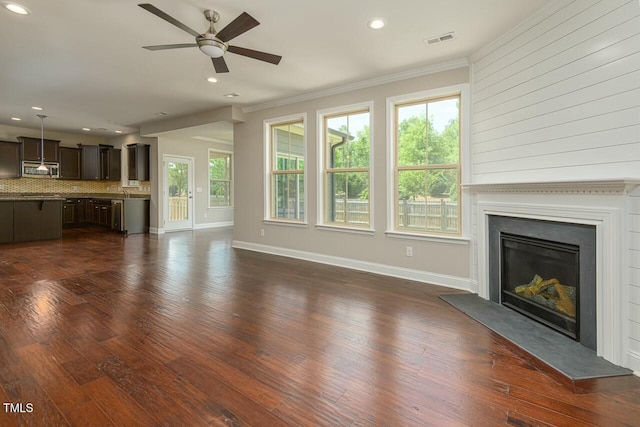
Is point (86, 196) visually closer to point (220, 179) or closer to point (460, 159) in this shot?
point (220, 179)

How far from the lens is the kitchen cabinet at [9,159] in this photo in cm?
769

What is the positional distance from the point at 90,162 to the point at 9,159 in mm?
1714

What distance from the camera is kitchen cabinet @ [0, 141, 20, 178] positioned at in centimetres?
769

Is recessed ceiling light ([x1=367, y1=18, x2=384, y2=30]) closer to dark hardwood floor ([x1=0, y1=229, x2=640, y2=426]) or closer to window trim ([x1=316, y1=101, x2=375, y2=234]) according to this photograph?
window trim ([x1=316, y1=101, x2=375, y2=234])

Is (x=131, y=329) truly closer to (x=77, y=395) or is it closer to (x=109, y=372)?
(x=109, y=372)

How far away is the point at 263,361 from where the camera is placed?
2104mm

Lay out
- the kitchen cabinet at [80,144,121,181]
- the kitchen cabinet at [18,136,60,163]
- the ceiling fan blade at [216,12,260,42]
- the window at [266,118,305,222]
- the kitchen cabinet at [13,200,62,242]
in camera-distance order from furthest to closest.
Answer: the kitchen cabinet at [80,144,121,181], the kitchen cabinet at [18,136,60,163], the kitchen cabinet at [13,200,62,242], the window at [266,118,305,222], the ceiling fan blade at [216,12,260,42]

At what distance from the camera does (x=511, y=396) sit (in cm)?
177

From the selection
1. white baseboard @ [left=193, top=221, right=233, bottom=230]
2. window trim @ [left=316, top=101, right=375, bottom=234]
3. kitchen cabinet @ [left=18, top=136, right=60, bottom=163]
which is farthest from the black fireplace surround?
kitchen cabinet @ [left=18, top=136, right=60, bottom=163]

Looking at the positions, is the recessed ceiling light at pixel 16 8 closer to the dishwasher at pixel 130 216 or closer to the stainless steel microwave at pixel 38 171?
the dishwasher at pixel 130 216

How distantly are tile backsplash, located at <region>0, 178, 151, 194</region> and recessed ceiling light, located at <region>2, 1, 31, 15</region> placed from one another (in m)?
6.22

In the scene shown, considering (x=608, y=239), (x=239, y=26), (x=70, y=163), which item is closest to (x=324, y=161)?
(x=239, y=26)

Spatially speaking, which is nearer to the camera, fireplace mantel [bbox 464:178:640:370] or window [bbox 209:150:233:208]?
fireplace mantel [bbox 464:178:640:370]

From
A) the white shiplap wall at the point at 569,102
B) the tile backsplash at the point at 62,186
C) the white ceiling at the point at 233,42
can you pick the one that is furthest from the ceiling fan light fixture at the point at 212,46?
the tile backsplash at the point at 62,186
